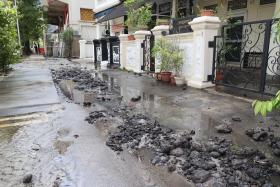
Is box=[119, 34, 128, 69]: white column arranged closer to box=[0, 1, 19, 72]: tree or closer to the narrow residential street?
box=[0, 1, 19, 72]: tree

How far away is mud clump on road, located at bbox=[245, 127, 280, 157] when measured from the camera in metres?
3.53

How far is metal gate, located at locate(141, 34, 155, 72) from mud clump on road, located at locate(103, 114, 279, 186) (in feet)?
23.6

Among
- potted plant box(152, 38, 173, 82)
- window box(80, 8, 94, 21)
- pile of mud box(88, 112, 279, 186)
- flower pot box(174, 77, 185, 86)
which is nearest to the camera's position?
pile of mud box(88, 112, 279, 186)

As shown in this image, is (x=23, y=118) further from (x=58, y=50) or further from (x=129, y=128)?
(x=58, y=50)

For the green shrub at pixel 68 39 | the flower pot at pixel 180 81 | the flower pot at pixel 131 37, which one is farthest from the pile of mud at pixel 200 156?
the green shrub at pixel 68 39

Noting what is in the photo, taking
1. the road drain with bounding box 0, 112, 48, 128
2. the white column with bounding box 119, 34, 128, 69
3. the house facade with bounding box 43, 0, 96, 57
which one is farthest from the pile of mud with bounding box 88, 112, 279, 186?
the house facade with bounding box 43, 0, 96, 57

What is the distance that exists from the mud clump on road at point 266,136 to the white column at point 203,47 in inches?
141

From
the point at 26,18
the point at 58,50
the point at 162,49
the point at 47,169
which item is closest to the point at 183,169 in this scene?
the point at 47,169

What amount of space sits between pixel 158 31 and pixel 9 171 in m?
7.75

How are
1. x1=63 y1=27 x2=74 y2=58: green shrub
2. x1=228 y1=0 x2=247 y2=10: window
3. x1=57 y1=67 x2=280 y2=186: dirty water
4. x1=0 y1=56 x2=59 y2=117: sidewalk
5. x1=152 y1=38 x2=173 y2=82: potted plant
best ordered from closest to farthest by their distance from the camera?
x1=57 y1=67 x2=280 y2=186: dirty water, x1=0 y1=56 x2=59 y2=117: sidewalk, x1=152 y1=38 x2=173 y2=82: potted plant, x1=228 y1=0 x2=247 y2=10: window, x1=63 y1=27 x2=74 y2=58: green shrub

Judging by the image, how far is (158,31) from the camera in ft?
32.1

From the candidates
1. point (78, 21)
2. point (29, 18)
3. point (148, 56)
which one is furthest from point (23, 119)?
point (29, 18)

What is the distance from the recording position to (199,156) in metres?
3.31

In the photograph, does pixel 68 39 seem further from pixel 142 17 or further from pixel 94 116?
pixel 94 116
